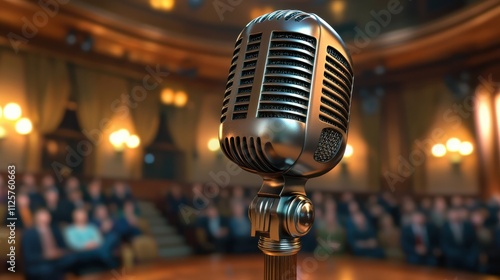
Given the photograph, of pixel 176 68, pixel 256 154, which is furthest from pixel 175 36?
pixel 256 154

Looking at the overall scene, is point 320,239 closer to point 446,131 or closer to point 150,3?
point 446,131

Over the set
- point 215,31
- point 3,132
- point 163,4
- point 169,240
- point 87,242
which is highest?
point 163,4

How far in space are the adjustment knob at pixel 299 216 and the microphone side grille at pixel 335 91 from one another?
190 mm

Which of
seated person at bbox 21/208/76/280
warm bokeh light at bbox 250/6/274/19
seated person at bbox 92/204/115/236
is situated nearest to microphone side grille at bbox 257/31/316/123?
seated person at bbox 21/208/76/280

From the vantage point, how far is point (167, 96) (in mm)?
6559

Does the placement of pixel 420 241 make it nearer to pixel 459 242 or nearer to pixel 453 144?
pixel 459 242

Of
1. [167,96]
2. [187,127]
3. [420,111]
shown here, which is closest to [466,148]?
[420,111]

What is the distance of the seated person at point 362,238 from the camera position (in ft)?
21.1

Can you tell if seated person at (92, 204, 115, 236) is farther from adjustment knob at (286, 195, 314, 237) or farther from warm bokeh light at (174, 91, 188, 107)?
adjustment knob at (286, 195, 314, 237)

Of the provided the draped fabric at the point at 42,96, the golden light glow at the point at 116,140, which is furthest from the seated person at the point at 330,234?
the draped fabric at the point at 42,96

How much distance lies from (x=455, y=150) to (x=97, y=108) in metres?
5.61

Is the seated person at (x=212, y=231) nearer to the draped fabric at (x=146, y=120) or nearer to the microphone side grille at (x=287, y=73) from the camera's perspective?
the draped fabric at (x=146, y=120)

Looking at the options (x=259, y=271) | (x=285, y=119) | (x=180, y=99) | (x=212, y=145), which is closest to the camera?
(x=285, y=119)

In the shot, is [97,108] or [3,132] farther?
[97,108]
